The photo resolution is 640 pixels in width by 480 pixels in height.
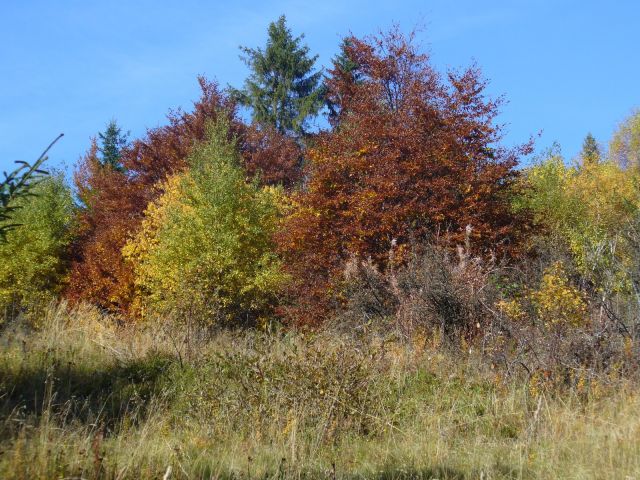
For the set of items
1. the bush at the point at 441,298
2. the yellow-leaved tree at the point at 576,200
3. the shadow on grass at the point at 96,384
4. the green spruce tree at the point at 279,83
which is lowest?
the shadow on grass at the point at 96,384

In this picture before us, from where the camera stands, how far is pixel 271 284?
20.2 metres

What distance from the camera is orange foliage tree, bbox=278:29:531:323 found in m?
18.3

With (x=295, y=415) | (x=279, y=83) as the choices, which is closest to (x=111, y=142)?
(x=279, y=83)

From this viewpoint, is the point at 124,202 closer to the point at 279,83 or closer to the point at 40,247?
the point at 40,247

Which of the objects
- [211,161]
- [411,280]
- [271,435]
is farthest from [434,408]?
[211,161]

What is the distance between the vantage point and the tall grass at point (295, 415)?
5.45m

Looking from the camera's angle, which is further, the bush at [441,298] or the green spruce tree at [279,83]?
the green spruce tree at [279,83]

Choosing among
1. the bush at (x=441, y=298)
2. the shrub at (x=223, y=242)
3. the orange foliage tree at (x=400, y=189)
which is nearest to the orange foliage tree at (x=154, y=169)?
the shrub at (x=223, y=242)

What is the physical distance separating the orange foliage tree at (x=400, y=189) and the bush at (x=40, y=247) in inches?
478

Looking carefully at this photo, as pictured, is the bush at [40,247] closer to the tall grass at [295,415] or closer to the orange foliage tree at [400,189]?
the orange foliage tree at [400,189]

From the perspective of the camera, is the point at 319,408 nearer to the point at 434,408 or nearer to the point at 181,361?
the point at 434,408

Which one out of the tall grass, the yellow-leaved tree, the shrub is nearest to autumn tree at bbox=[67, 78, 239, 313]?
the shrub

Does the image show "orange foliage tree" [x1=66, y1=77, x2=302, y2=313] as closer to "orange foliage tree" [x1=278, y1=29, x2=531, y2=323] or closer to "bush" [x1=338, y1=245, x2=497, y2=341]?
"orange foliage tree" [x1=278, y1=29, x2=531, y2=323]

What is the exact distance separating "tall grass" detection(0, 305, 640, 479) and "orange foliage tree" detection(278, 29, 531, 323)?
24.0 ft
